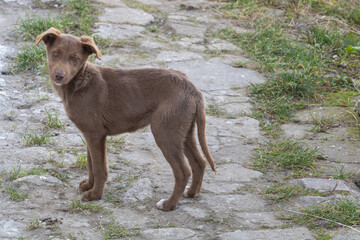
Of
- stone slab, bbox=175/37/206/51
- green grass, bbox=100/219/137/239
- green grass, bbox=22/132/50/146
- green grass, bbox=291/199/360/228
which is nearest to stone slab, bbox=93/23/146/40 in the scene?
stone slab, bbox=175/37/206/51

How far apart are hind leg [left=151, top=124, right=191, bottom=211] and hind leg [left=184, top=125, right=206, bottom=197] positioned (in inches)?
8.5

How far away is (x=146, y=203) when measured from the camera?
170 inches

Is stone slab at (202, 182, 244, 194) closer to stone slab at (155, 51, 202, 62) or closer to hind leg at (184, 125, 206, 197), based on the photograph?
hind leg at (184, 125, 206, 197)

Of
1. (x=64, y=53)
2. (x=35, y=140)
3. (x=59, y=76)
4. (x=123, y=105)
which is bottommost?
(x=35, y=140)

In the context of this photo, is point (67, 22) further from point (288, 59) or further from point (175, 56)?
point (288, 59)

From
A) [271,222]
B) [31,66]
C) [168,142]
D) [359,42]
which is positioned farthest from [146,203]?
[359,42]

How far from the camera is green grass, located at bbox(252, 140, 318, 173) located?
5051 mm

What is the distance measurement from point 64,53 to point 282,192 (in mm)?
2213

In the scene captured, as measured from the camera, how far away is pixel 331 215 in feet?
13.0

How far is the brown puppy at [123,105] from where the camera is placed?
13.4 ft

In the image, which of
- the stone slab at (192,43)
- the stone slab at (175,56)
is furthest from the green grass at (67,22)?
the stone slab at (192,43)

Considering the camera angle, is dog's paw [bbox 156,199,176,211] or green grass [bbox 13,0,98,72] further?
green grass [bbox 13,0,98,72]

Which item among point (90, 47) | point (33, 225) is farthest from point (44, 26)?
point (33, 225)

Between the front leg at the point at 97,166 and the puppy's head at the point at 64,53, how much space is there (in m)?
0.53
